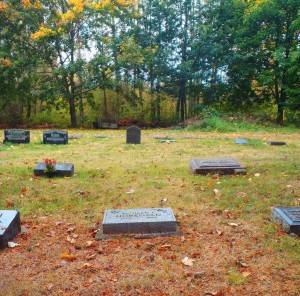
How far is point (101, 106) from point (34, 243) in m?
20.8

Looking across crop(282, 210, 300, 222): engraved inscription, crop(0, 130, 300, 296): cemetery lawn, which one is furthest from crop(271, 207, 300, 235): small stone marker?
crop(0, 130, 300, 296): cemetery lawn

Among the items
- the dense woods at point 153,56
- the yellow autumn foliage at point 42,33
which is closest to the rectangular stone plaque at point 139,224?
the dense woods at point 153,56

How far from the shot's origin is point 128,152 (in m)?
10.8

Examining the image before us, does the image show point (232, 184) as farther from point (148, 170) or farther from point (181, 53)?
point (181, 53)

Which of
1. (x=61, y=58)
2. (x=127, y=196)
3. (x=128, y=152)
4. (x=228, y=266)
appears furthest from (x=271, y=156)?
(x=61, y=58)

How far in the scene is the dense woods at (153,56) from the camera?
769 inches

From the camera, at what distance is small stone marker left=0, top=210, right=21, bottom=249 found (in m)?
4.31

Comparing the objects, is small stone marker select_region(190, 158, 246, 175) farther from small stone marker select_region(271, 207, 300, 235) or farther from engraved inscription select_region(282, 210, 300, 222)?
engraved inscription select_region(282, 210, 300, 222)

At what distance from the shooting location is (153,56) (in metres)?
21.4

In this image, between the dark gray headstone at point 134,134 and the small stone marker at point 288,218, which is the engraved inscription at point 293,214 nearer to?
the small stone marker at point 288,218

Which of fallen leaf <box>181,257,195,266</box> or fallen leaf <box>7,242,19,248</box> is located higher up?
fallen leaf <box>7,242,19,248</box>

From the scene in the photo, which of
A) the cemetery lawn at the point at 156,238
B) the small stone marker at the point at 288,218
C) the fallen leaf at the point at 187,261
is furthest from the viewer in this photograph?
the small stone marker at the point at 288,218

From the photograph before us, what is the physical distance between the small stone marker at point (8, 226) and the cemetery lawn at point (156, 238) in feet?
0.39

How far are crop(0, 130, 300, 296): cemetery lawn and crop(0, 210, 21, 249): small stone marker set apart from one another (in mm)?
119
